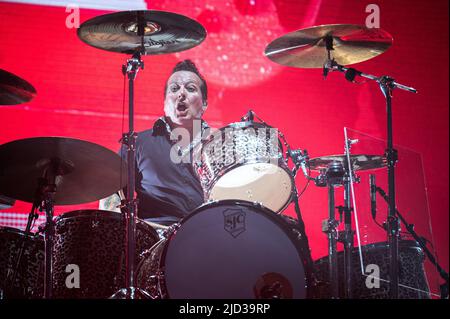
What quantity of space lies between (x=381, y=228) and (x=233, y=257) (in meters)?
1.15

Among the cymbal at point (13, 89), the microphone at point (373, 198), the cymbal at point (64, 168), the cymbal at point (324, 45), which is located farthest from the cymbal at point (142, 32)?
the microphone at point (373, 198)

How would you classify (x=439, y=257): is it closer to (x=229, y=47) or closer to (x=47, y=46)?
(x=229, y=47)

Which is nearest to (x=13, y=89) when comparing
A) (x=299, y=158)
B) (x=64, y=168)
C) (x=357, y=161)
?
(x=64, y=168)

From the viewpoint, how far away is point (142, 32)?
3260 millimetres

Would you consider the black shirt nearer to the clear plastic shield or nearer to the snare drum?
the snare drum

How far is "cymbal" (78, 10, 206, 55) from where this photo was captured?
321 cm

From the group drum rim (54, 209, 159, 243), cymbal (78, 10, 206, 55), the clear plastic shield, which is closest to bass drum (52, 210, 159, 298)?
drum rim (54, 209, 159, 243)

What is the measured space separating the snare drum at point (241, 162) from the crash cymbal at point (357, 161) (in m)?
0.25

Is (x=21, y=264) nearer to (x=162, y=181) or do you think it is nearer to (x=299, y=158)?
(x=162, y=181)

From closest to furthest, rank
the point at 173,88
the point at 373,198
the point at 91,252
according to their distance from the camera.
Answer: the point at 91,252, the point at 373,198, the point at 173,88

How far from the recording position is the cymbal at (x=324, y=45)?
3496 mm

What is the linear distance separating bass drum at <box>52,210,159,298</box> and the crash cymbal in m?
1.14

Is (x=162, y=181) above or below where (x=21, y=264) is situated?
above

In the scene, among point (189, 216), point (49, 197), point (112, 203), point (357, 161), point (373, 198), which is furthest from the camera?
point (112, 203)
